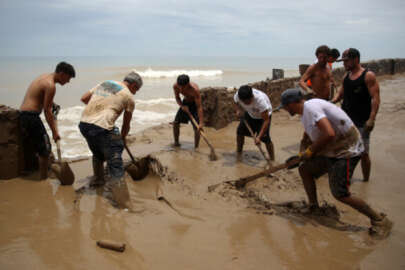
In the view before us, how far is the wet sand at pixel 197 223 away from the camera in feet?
8.18

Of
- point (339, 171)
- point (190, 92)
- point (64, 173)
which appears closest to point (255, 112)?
point (190, 92)

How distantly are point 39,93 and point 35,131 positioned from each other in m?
0.49

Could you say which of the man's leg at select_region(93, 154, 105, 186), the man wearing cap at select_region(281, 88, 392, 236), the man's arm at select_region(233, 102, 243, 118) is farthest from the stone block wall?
the man wearing cap at select_region(281, 88, 392, 236)

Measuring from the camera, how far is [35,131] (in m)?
4.02

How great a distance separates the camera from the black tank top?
3957 millimetres

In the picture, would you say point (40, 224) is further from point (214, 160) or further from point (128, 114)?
point (214, 160)

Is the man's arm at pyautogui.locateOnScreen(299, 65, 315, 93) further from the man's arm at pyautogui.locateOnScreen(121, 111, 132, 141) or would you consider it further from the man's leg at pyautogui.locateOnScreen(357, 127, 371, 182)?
the man's arm at pyautogui.locateOnScreen(121, 111, 132, 141)

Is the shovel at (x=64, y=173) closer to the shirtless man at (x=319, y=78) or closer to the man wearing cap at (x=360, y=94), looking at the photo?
the shirtless man at (x=319, y=78)

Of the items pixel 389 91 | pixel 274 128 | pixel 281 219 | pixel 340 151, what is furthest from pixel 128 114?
pixel 389 91

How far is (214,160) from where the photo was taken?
480cm

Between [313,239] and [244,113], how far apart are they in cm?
257

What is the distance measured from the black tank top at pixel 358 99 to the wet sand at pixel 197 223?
912 millimetres

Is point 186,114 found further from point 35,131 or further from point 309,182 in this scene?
point 309,182

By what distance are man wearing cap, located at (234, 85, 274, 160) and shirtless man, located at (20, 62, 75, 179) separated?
7.44 ft
